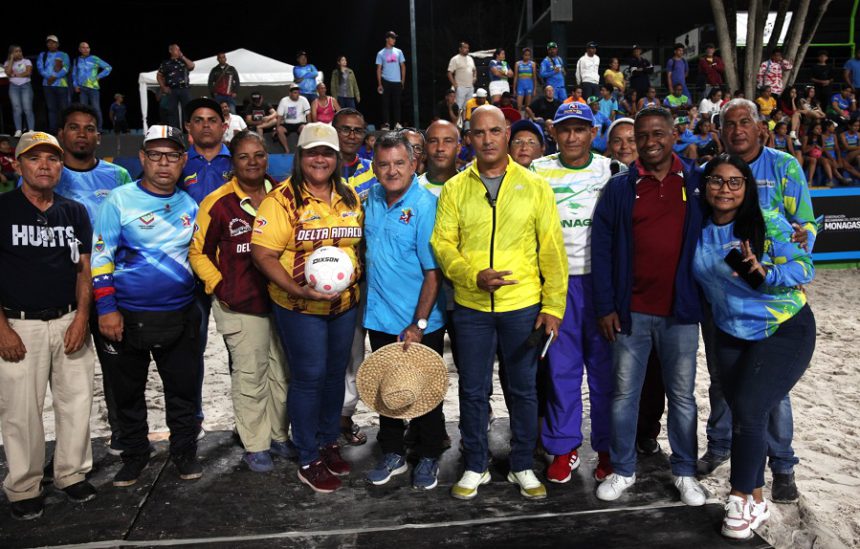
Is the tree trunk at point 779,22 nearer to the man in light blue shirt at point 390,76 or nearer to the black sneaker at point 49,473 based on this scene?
the man in light blue shirt at point 390,76

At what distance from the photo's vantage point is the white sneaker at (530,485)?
3.76m

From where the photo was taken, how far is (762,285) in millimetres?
3211

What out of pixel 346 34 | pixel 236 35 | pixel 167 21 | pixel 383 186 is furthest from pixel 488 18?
pixel 383 186

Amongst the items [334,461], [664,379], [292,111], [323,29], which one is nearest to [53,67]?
[292,111]

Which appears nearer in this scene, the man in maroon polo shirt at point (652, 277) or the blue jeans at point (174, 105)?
the man in maroon polo shirt at point (652, 277)

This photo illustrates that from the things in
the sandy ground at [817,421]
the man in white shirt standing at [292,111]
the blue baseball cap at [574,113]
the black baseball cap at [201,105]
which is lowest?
the sandy ground at [817,421]

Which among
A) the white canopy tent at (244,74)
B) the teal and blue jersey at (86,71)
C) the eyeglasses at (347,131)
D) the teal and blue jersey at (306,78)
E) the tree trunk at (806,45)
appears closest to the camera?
the eyeglasses at (347,131)

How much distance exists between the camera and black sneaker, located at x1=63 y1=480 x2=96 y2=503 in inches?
150

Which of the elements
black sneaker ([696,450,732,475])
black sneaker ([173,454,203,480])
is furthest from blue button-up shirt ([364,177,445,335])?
black sneaker ([696,450,732,475])

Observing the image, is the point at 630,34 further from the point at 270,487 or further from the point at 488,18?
the point at 270,487

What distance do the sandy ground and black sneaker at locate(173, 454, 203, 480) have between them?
1077mm

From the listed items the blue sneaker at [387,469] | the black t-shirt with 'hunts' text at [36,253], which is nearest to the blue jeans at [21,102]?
the black t-shirt with 'hunts' text at [36,253]

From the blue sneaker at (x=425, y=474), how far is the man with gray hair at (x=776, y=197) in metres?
1.65

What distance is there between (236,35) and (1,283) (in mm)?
29039
